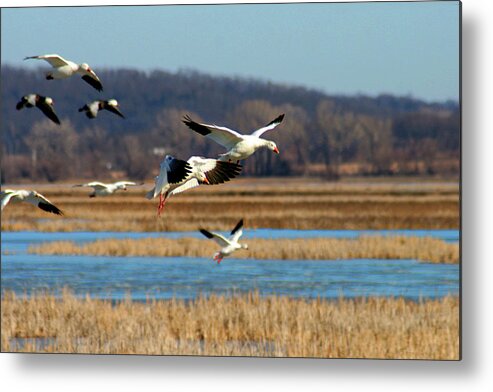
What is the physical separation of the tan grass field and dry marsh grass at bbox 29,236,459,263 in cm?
28

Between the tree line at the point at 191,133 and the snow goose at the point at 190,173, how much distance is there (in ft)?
6.02

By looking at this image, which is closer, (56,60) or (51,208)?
(56,60)

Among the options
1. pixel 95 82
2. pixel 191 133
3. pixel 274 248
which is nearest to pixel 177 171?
pixel 95 82

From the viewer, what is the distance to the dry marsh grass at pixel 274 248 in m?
13.2

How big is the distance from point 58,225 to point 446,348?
7600 millimetres

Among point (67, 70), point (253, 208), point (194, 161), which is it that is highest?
point (67, 70)

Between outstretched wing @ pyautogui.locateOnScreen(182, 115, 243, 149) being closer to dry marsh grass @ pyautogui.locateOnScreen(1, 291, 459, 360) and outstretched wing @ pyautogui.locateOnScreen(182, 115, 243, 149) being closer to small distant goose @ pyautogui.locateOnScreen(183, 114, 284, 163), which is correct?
small distant goose @ pyautogui.locateOnScreen(183, 114, 284, 163)

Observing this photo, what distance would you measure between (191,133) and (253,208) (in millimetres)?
3746

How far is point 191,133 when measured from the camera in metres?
12.5

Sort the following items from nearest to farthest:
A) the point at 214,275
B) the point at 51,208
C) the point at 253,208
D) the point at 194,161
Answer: the point at 194,161 < the point at 51,208 < the point at 214,275 < the point at 253,208

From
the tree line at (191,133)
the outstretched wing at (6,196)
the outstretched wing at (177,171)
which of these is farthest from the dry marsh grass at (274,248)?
the outstretched wing at (177,171)

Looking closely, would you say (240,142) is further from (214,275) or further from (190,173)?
(214,275)

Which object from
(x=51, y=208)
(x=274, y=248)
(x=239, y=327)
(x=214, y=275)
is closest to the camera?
(x=51, y=208)

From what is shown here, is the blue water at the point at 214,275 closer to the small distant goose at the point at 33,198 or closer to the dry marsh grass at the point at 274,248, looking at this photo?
the dry marsh grass at the point at 274,248
